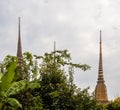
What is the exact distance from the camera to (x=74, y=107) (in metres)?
17.3

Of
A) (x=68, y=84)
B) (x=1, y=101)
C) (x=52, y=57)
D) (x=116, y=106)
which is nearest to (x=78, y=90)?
(x=68, y=84)

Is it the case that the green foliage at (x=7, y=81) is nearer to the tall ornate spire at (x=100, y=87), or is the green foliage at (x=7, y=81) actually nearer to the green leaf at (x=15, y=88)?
the green leaf at (x=15, y=88)

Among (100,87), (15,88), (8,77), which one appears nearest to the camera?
(8,77)

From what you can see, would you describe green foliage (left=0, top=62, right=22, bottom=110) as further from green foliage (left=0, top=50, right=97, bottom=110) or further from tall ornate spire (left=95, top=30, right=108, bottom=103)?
tall ornate spire (left=95, top=30, right=108, bottom=103)

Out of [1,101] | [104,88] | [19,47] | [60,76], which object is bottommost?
[1,101]

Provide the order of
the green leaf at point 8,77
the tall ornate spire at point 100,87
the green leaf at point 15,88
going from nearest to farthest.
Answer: the green leaf at point 8,77 < the green leaf at point 15,88 < the tall ornate spire at point 100,87

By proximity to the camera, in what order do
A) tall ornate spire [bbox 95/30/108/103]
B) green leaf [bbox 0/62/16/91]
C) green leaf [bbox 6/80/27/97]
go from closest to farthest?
green leaf [bbox 0/62/16/91]
green leaf [bbox 6/80/27/97]
tall ornate spire [bbox 95/30/108/103]

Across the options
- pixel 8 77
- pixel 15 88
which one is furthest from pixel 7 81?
pixel 15 88

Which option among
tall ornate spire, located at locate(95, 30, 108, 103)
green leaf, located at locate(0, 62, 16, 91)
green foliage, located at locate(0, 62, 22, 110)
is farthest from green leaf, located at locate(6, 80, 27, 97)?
tall ornate spire, located at locate(95, 30, 108, 103)

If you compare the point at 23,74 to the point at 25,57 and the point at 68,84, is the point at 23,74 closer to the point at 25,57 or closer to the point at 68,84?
the point at 25,57

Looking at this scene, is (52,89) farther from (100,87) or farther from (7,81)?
(100,87)

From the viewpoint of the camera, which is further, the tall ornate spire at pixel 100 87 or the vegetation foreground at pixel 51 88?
the tall ornate spire at pixel 100 87

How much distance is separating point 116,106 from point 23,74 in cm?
637

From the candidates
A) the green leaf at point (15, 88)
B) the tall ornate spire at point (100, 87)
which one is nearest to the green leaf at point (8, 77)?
the green leaf at point (15, 88)
